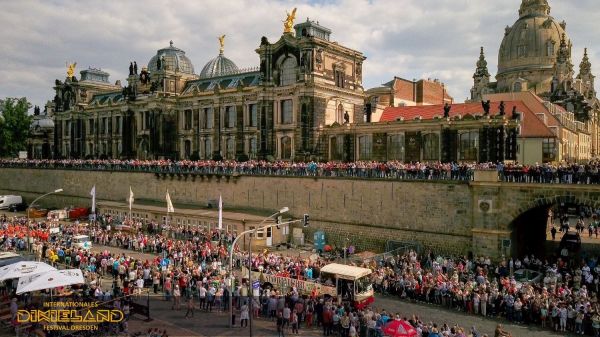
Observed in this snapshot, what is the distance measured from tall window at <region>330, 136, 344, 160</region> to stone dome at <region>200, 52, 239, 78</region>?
95.6ft

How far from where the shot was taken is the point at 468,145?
38219 millimetres

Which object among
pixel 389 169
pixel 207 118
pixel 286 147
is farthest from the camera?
pixel 207 118

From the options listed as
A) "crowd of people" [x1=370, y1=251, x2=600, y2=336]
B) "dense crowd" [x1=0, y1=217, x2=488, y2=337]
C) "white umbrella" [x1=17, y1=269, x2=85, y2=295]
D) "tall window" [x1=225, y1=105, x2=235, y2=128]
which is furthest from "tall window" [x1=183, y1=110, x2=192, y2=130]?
"white umbrella" [x1=17, y1=269, x2=85, y2=295]

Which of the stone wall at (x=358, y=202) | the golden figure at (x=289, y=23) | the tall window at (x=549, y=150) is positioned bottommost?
the stone wall at (x=358, y=202)

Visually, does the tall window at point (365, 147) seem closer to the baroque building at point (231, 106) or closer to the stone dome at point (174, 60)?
the baroque building at point (231, 106)

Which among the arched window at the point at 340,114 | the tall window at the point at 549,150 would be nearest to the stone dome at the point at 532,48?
the tall window at the point at 549,150

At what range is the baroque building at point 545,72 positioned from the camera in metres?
69.1

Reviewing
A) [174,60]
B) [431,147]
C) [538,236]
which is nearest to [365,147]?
[431,147]

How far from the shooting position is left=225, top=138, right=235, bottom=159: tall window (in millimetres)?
54128

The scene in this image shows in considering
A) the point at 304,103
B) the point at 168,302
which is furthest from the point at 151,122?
the point at 168,302

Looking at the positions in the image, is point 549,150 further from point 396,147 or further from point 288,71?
point 288,71

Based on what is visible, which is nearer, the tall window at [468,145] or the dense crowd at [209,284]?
the dense crowd at [209,284]

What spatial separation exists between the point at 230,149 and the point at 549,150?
103 feet

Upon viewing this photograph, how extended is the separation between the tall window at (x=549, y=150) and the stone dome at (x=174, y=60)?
43.7m
